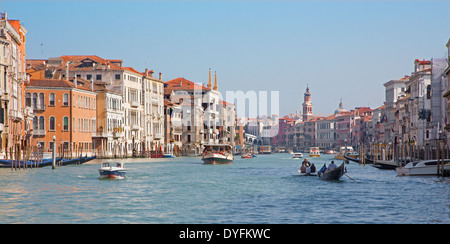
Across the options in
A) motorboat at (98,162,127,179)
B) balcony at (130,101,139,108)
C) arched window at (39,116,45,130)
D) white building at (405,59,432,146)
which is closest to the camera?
motorboat at (98,162,127,179)

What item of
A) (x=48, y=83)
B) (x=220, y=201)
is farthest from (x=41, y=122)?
(x=220, y=201)

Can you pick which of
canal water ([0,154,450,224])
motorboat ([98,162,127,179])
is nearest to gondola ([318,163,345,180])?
canal water ([0,154,450,224])

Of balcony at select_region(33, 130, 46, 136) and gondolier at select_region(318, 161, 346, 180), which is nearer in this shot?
gondolier at select_region(318, 161, 346, 180)

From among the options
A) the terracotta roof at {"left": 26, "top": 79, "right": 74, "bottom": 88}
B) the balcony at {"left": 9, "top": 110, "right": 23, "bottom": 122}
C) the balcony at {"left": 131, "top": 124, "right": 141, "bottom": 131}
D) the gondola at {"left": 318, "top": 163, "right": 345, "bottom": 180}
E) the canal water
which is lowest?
the canal water

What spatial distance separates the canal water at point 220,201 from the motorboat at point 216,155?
26790mm

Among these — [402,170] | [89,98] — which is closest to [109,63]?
[89,98]

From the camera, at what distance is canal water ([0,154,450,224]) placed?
17.3 metres

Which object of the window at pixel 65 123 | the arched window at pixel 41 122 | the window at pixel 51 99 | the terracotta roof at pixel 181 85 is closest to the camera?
the window at pixel 51 99

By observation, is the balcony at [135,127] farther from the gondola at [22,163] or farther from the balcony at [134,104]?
the gondola at [22,163]

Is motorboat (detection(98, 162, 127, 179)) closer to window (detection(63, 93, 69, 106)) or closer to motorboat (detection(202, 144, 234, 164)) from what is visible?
motorboat (detection(202, 144, 234, 164))

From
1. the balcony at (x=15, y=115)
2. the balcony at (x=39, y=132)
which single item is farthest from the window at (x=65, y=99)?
the balcony at (x=15, y=115)

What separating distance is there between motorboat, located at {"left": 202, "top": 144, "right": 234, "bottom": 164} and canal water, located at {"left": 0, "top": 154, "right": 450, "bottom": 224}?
2679cm

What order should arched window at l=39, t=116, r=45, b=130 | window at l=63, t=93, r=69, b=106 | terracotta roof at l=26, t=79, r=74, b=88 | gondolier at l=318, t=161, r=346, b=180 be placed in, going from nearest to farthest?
gondolier at l=318, t=161, r=346, b=180
terracotta roof at l=26, t=79, r=74, b=88
arched window at l=39, t=116, r=45, b=130
window at l=63, t=93, r=69, b=106

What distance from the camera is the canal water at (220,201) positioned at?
17.3 m
